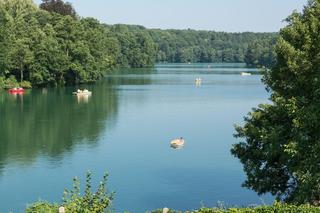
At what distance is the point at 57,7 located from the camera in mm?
117125

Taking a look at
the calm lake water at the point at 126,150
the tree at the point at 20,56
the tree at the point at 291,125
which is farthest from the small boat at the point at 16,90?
the tree at the point at 291,125

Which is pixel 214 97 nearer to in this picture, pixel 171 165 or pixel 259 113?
pixel 171 165

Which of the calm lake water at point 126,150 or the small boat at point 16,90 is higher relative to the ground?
the small boat at point 16,90

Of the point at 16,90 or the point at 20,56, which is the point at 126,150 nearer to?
the point at 16,90

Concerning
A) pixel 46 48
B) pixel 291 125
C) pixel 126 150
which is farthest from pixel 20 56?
pixel 291 125

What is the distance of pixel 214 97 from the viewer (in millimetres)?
75125

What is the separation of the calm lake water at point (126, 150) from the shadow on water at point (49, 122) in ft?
0.24

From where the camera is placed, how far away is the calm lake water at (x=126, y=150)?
88.9 ft

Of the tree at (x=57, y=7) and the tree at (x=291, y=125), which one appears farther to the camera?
the tree at (x=57, y=7)

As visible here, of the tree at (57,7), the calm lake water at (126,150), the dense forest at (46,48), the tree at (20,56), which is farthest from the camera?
the tree at (57,7)

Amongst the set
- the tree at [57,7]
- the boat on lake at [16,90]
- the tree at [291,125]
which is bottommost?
the boat on lake at [16,90]

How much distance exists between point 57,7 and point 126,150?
278 ft

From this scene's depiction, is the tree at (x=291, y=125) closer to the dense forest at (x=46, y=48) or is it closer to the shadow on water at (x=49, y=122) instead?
the shadow on water at (x=49, y=122)

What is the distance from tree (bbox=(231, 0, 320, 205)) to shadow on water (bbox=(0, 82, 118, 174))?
54.7 ft
